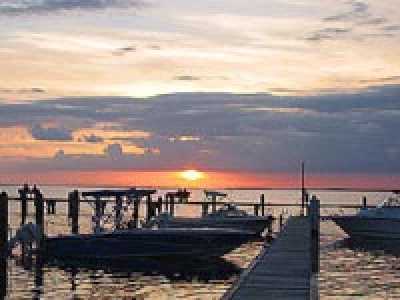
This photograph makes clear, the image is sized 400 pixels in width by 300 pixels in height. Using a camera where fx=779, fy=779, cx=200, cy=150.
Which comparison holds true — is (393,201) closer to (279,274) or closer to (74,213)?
(74,213)

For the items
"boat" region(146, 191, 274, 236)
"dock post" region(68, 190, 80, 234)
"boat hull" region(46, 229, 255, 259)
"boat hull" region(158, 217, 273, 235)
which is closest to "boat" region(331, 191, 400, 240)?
"boat" region(146, 191, 274, 236)

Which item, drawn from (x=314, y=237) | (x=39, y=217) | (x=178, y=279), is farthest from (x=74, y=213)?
(x=314, y=237)

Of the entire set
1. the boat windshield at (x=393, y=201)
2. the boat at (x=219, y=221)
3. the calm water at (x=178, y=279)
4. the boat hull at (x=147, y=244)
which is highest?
the boat windshield at (x=393, y=201)

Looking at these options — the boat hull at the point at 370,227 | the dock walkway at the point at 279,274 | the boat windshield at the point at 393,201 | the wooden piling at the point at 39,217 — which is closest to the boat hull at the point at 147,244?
the wooden piling at the point at 39,217

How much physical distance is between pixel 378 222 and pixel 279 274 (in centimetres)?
2490

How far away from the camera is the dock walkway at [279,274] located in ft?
65.3

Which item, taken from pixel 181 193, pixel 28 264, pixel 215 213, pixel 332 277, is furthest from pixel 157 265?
pixel 181 193

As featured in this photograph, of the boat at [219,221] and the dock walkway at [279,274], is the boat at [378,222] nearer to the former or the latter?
the boat at [219,221]

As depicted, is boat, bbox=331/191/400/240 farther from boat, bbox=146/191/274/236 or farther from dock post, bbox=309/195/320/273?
dock post, bbox=309/195/320/273

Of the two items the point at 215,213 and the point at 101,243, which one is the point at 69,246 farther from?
the point at 215,213

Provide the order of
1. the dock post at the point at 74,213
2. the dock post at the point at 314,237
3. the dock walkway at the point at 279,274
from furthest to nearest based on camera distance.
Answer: the dock post at the point at 74,213 → the dock post at the point at 314,237 → the dock walkway at the point at 279,274

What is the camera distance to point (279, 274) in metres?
23.4

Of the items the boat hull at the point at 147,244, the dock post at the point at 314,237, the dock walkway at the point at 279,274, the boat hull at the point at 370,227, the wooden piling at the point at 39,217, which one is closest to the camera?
the dock walkway at the point at 279,274

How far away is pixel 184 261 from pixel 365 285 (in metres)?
9.71
